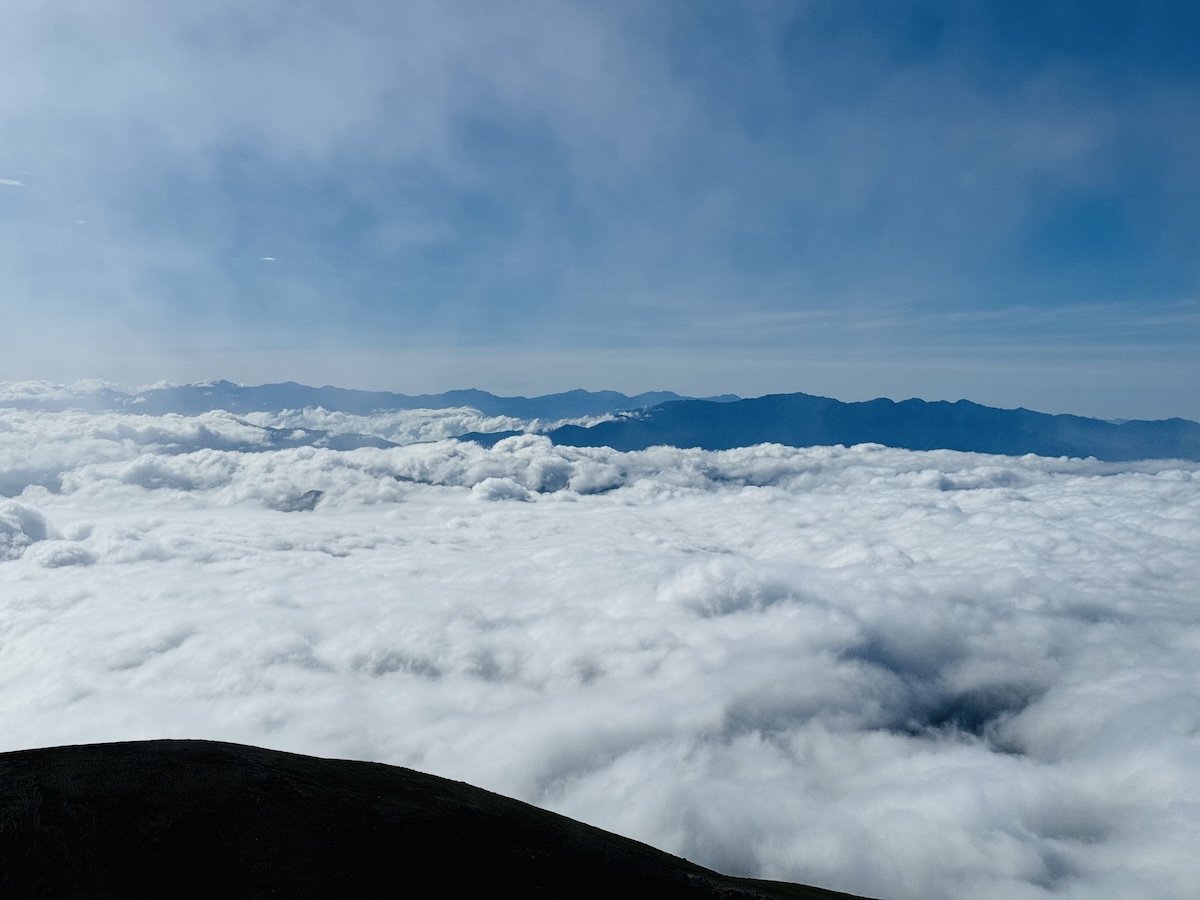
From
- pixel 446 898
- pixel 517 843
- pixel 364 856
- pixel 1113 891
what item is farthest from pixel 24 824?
pixel 1113 891

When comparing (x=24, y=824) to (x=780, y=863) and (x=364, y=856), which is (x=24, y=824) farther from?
(x=780, y=863)

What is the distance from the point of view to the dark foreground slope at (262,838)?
3000cm

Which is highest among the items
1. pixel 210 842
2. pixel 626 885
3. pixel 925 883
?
pixel 210 842

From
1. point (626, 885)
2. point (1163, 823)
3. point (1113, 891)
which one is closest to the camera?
point (626, 885)

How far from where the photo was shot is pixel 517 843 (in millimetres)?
42406

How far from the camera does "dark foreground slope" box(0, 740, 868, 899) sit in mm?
30000

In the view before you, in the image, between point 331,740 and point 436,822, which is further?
point 331,740

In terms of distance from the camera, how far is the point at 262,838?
112 feet

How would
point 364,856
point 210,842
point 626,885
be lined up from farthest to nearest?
point 626,885
point 364,856
point 210,842

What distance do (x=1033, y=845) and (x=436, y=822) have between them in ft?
762

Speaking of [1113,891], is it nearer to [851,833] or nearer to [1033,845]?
[1033,845]

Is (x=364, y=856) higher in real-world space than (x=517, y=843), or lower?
higher

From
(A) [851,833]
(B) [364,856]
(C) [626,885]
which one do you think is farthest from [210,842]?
(A) [851,833]

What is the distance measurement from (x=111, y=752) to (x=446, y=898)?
78.2 feet
